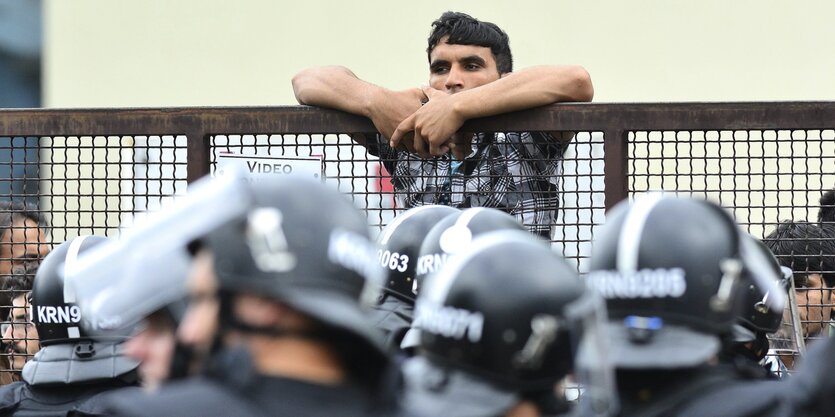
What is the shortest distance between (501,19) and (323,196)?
25.5 ft

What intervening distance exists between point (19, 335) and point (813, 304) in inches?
109

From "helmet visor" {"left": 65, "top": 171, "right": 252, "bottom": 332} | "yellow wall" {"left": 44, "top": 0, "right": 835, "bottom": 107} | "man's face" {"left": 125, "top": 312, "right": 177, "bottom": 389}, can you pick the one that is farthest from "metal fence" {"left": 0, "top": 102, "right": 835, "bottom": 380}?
"yellow wall" {"left": 44, "top": 0, "right": 835, "bottom": 107}

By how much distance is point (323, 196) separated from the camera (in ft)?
6.53

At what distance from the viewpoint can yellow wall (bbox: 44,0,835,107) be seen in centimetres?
907

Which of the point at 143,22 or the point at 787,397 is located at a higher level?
the point at 143,22

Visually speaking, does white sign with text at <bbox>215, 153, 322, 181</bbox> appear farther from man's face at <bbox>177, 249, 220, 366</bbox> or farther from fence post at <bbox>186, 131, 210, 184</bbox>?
man's face at <bbox>177, 249, 220, 366</bbox>

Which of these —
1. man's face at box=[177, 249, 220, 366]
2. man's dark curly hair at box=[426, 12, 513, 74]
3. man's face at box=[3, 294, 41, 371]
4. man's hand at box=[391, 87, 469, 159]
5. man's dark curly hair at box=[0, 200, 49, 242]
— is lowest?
man's face at box=[3, 294, 41, 371]

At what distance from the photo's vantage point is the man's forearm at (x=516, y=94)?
435 centimetres

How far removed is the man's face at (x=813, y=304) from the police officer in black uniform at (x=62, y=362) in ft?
7.33

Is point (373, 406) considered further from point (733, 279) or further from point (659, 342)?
point (733, 279)

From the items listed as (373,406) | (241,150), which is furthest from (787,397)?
(241,150)

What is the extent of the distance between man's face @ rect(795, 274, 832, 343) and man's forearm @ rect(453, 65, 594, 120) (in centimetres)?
105

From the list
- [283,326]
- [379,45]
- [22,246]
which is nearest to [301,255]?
[283,326]

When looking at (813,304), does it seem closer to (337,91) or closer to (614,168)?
(614,168)
